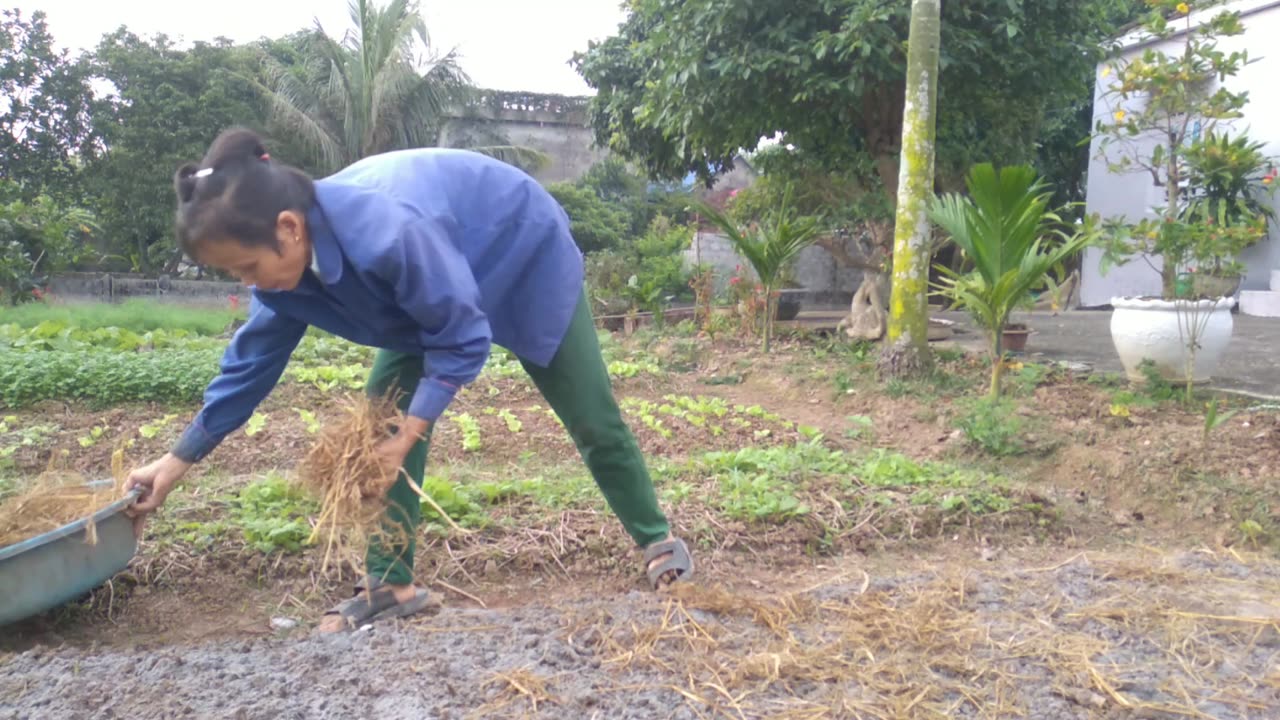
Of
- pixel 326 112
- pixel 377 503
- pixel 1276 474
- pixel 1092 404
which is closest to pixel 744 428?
pixel 1092 404

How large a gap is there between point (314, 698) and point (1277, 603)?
2468 millimetres

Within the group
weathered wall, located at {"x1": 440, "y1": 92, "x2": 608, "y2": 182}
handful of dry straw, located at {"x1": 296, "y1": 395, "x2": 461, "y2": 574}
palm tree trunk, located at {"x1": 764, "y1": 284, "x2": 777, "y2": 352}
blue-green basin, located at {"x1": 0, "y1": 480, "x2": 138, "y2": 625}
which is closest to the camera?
handful of dry straw, located at {"x1": 296, "y1": 395, "x2": 461, "y2": 574}

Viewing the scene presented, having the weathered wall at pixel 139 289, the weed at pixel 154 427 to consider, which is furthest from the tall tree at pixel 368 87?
the weed at pixel 154 427

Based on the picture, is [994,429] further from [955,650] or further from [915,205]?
[955,650]

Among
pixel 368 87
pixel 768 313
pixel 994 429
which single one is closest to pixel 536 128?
pixel 368 87

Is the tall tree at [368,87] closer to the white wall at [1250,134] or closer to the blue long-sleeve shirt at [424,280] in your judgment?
the white wall at [1250,134]

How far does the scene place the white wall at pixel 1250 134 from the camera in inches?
399

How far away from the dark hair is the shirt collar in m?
0.05

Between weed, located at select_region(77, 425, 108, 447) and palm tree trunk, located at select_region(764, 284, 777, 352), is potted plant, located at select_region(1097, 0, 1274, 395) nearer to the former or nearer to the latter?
palm tree trunk, located at select_region(764, 284, 777, 352)

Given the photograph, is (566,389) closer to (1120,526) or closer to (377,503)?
(377,503)

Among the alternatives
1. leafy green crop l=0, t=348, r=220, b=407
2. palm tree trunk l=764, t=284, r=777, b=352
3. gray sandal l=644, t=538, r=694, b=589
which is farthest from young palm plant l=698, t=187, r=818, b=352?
gray sandal l=644, t=538, r=694, b=589

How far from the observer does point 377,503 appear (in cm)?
207

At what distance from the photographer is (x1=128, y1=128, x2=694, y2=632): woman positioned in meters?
1.79

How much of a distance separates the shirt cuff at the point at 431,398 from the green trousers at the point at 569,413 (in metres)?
0.43
